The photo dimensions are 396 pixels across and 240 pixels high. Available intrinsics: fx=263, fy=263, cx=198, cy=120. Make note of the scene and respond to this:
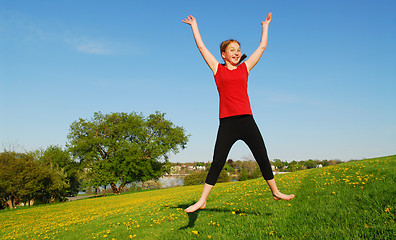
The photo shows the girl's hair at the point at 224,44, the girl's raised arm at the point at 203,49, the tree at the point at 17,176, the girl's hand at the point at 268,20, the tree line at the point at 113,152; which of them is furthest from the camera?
the tree line at the point at 113,152

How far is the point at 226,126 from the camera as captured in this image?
13.4 ft

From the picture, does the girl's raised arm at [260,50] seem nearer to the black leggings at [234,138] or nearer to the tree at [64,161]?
the black leggings at [234,138]

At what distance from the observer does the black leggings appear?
4.06 metres

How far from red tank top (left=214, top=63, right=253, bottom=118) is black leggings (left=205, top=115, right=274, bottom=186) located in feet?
0.36

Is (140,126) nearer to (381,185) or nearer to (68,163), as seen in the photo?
(68,163)

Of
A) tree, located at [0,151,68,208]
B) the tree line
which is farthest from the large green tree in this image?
tree, located at [0,151,68,208]

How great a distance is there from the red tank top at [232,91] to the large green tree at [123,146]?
135ft

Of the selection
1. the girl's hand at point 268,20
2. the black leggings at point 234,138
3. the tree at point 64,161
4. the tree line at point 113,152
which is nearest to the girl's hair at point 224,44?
the girl's hand at point 268,20

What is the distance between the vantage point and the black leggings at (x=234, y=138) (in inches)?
160

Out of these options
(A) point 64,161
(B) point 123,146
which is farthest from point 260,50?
(A) point 64,161

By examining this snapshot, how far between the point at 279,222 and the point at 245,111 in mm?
2337

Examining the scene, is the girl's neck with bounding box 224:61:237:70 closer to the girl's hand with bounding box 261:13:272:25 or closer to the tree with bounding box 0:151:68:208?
the girl's hand with bounding box 261:13:272:25

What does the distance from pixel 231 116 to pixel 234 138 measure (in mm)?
346

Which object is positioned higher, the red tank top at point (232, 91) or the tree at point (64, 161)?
the tree at point (64, 161)
